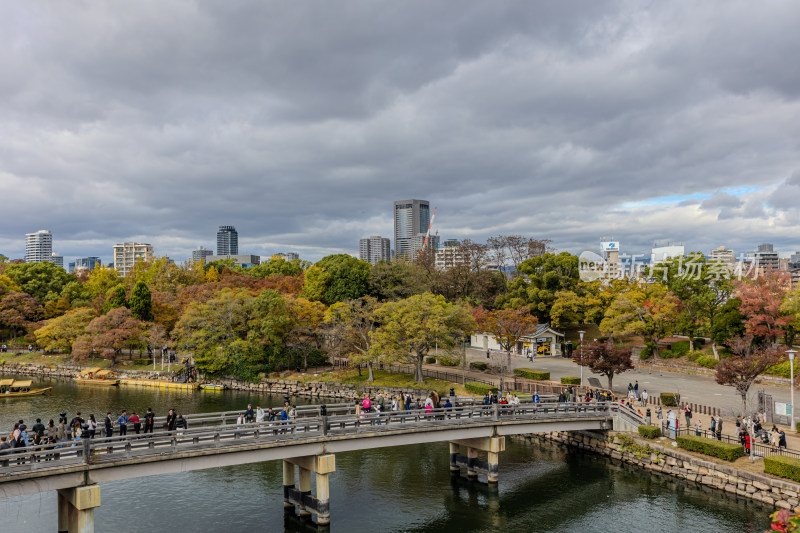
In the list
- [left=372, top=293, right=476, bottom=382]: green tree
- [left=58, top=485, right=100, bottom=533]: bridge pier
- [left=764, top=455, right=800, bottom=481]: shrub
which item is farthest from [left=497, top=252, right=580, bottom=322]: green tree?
[left=58, top=485, right=100, bottom=533]: bridge pier

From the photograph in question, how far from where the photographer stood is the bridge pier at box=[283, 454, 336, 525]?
25641 mm

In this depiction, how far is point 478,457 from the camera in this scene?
107ft

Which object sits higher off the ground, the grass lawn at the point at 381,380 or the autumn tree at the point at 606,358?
the autumn tree at the point at 606,358

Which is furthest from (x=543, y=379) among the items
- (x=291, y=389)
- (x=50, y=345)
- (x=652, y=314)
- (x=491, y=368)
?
(x=50, y=345)

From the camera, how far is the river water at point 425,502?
25688 mm

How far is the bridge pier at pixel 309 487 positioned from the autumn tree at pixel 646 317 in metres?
44.5

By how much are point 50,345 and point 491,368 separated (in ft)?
207

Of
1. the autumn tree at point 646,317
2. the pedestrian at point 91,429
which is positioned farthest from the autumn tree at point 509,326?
the pedestrian at point 91,429

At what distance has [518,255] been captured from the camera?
96188mm

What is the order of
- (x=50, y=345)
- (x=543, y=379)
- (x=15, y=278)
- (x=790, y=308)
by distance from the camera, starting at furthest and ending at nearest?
(x=15, y=278)
(x=50, y=345)
(x=543, y=379)
(x=790, y=308)

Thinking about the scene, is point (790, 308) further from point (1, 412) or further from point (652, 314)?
point (1, 412)

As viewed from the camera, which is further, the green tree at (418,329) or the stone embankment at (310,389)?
the stone embankment at (310,389)

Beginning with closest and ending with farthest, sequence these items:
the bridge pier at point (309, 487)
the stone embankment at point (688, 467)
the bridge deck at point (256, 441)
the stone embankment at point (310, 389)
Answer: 1. the bridge deck at point (256, 441)
2. the bridge pier at point (309, 487)
3. the stone embankment at point (688, 467)
4. the stone embankment at point (310, 389)

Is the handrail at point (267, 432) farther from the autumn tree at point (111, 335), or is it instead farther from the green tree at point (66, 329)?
the green tree at point (66, 329)
